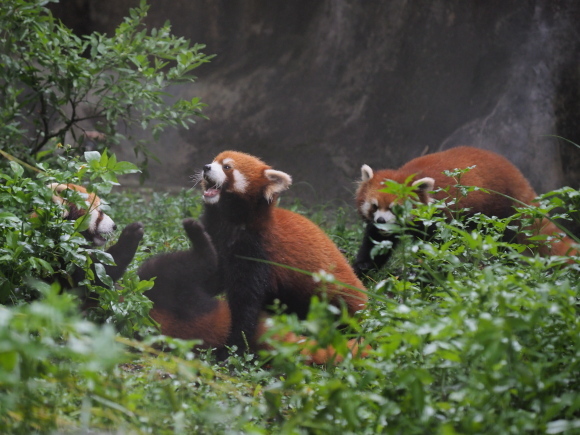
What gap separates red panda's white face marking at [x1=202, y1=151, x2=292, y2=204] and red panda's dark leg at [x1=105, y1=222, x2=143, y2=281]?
0.55 m

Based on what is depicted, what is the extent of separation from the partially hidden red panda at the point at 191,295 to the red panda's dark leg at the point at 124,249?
147 millimetres

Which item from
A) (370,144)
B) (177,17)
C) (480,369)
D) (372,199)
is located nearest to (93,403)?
(480,369)

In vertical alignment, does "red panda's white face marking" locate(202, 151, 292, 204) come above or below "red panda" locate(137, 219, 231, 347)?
above

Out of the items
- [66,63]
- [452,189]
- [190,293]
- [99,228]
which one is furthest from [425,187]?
[66,63]

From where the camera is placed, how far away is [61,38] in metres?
4.08

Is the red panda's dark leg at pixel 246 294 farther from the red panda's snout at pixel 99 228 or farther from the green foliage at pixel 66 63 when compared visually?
the green foliage at pixel 66 63

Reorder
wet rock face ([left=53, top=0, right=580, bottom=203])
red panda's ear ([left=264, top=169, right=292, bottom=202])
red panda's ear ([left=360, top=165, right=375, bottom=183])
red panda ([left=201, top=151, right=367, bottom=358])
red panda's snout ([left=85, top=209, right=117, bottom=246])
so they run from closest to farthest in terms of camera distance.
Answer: red panda's snout ([left=85, top=209, right=117, bottom=246]) < red panda ([left=201, top=151, right=367, bottom=358]) < red panda's ear ([left=264, top=169, right=292, bottom=202]) < red panda's ear ([left=360, top=165, right=375, bottom=183]) < wet rock face ([left=53, top=0, right=580, bottom=203])

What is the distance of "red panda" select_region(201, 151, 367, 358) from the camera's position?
3.35 meters

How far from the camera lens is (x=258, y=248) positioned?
342 centimetres

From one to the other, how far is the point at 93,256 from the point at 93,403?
5.08 ft

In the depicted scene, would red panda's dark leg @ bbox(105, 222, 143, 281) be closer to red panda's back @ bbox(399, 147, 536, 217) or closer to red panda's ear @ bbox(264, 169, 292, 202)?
red panda's ear @ bbox(264, 169, 292, 202)

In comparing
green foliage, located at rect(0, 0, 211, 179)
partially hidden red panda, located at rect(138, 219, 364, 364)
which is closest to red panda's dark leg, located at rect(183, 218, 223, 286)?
partially hidden red panda, located at rect(138, 219, 364, 364)

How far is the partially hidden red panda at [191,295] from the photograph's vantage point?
10.7 ft

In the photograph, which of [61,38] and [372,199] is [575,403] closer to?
[372,199]
